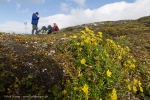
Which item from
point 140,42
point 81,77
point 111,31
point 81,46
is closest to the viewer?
point 81,77

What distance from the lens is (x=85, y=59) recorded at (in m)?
8.77

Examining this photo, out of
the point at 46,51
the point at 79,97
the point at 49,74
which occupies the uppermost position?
the point at 46,51

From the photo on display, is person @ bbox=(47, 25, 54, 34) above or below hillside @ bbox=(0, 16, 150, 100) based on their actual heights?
above

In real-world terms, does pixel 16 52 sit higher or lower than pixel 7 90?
higher

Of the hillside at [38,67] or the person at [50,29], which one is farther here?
the person at [50,29]

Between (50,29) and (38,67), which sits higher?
(50,29)

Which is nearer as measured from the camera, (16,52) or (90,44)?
(16,52)

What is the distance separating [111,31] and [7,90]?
820 inches

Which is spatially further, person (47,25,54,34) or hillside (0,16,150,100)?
person (47,25,54,34)

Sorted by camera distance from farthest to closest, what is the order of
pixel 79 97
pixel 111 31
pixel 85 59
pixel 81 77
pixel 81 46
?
pixel 111 31, pixel 81 46, pixel 85 59, pixel 81 77, pixel 79 97

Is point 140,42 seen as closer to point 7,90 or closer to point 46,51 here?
point 46,51

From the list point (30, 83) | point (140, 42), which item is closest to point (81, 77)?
point (30, 83)

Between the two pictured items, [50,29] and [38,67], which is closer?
[38,67]

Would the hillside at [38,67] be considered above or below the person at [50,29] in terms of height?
below
